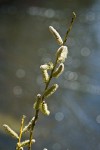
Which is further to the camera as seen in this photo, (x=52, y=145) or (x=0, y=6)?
(x=0, y=6)

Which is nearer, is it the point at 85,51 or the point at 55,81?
the point at 55,81

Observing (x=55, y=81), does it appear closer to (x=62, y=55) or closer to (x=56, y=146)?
(x=56, y=146)

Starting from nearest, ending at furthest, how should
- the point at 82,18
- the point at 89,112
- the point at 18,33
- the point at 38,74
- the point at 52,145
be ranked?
1. the point at 52,145
2. the point at 89,112
3. the point at 38,74
4. the point at 18,33
5. the point at 82,18

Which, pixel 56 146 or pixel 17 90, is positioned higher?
pixel 17 90

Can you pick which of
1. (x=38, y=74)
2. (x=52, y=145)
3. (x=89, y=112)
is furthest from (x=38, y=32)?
(x=52, y=145)

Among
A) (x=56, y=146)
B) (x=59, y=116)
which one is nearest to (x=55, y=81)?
(x=59, y=116)

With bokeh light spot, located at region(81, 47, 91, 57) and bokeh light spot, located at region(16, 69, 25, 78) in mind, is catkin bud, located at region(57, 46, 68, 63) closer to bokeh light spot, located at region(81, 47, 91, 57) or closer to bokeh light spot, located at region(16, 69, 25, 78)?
bokeh light spot, located at region(16, 69, 25, 78)

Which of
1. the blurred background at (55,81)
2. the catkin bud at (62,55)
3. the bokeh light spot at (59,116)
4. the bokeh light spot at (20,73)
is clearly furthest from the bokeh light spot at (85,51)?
the catkin bud at (62,55)

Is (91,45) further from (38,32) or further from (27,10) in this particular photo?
(27,10)
